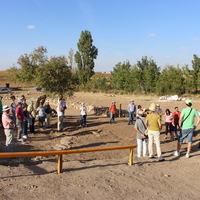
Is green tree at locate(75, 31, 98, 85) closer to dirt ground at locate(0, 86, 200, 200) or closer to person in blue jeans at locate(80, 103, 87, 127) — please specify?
person in blue jeans at locate(80, 103, 87, 127)

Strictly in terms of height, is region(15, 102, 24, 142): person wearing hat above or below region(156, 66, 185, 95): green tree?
below

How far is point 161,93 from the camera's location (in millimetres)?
40312

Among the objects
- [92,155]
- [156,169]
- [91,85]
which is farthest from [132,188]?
[91,85]

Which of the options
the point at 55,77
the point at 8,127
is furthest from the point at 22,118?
the point at 55,77

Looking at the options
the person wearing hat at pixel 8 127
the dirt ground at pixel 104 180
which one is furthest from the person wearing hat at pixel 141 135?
the person wearing hat at pixel 8 127

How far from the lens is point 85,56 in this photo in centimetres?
5169

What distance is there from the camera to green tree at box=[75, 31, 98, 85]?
169 ft

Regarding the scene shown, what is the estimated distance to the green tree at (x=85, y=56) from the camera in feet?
169

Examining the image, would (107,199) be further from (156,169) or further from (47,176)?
(156,169)

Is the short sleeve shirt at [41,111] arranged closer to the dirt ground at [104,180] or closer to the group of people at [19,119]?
the group of people at [19,119]

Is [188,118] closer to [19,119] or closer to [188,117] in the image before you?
[188,117]

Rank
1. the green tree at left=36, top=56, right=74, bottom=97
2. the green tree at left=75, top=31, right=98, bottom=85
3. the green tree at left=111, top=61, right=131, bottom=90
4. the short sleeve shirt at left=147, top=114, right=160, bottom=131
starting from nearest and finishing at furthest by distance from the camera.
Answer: the short sleeve shirt at left=147, top=114, right=160, bottom=131 → the green tree at left=36, top=56, right=74, bottom=97 → the green tree at left=111, top=61, right=131, bottom=90 → the green tree at left=75, top=31, right=98, bottom=85

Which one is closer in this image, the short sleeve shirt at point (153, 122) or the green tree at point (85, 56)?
the short sleeve shirt at point (153, 122)

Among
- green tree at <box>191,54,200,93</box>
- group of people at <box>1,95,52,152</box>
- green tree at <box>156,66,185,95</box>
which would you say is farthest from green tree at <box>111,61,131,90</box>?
group of people at <box>1,95,52,152</box>
